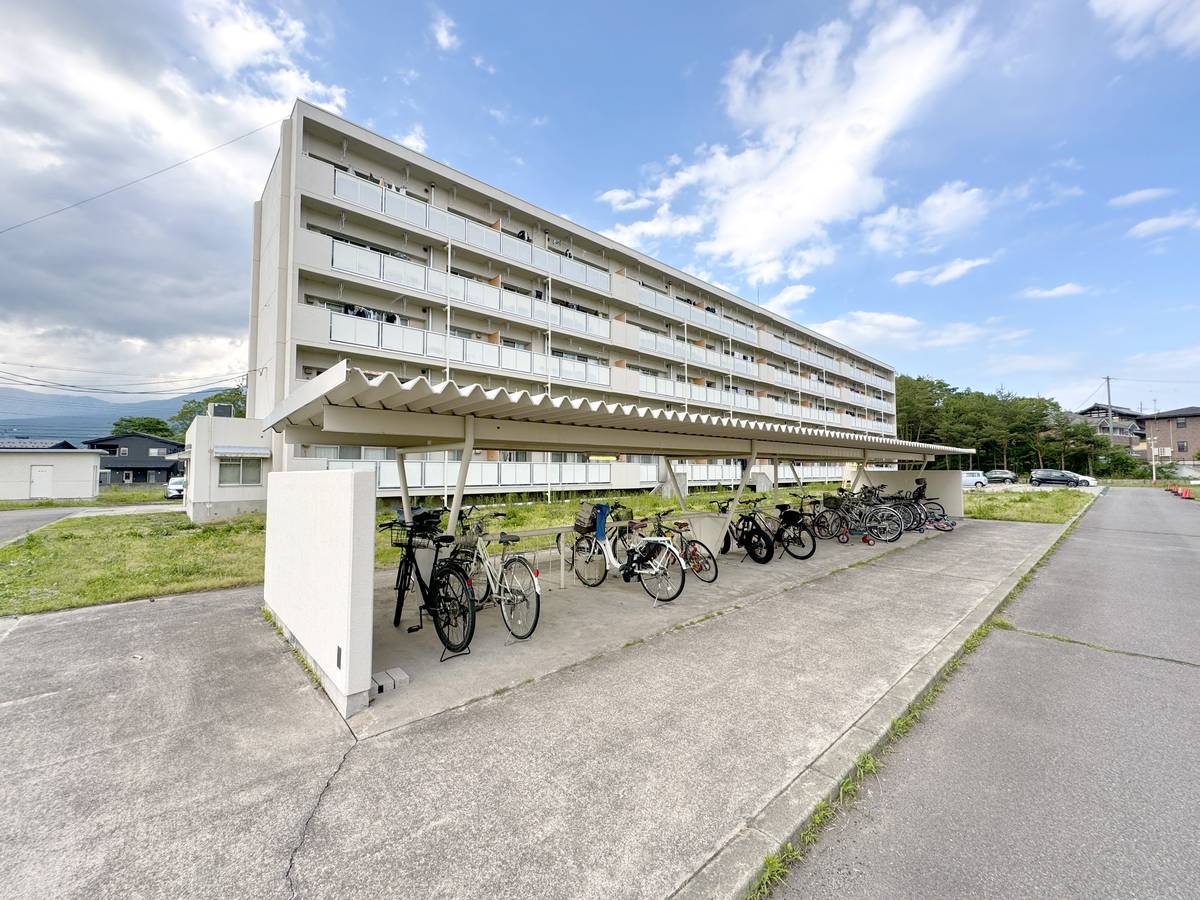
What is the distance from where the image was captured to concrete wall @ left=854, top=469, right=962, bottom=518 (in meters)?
15.2

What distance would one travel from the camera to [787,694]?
3436 millimetres

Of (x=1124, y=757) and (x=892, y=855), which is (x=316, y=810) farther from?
(x=1124, y=757)

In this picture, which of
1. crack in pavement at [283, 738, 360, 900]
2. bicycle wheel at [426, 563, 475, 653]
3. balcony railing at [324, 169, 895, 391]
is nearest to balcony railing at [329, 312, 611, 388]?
balcony railing at [324, 169, 895, 391]

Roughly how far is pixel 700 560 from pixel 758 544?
71.8 inches

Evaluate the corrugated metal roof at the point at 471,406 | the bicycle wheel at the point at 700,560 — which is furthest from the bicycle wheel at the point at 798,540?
the bicycle wheel at the point at 700,560

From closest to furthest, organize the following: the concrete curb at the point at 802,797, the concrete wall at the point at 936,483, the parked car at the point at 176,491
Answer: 1. the concrete curb at the point at 802,797
2. the concrete wall at the point at 936,483
3. the parked car at the point at 176,491

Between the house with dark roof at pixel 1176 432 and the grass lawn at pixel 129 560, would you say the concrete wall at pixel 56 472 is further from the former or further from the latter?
the house with dark roof at pixel 1176 432

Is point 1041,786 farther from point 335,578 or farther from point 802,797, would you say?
point 335,578

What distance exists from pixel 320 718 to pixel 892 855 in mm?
3184

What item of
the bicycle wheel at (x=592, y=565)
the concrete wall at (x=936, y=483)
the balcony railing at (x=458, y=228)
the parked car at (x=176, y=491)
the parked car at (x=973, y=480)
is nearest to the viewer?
the bicycle wheel at (x=592, y=565)

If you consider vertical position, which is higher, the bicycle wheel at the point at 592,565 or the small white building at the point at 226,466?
the small white building at the point at 226,466

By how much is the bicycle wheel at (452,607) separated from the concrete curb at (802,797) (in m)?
2.58

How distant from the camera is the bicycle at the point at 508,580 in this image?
14.9ft

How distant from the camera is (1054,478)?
36094 mm
